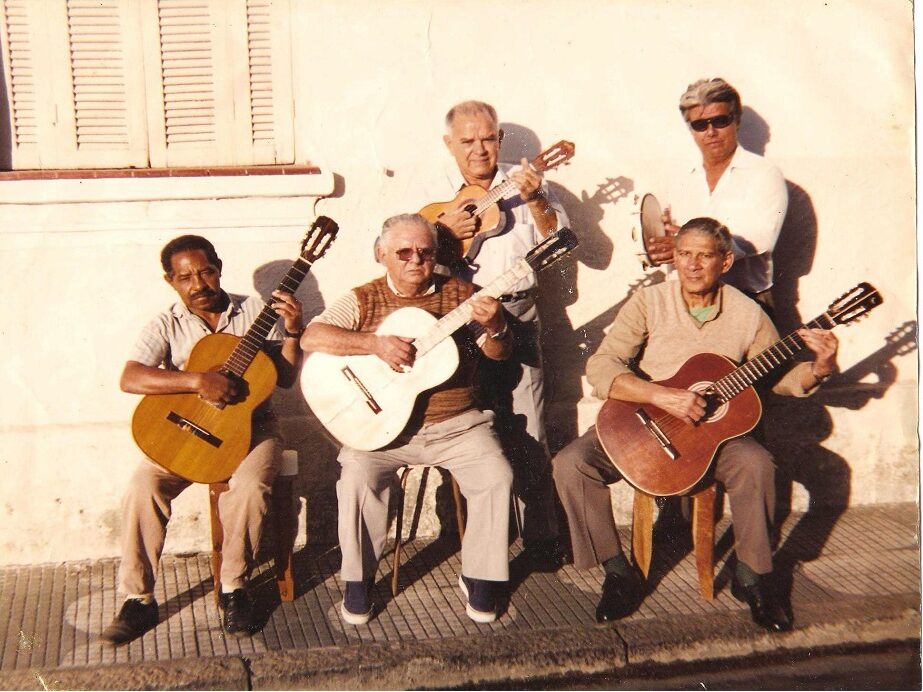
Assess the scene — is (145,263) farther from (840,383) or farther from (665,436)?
(840,383)

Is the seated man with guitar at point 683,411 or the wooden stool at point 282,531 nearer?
the seated man with guitar at point 683,411

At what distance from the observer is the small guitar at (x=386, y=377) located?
167 inches

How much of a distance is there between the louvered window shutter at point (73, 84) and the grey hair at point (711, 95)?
2.71 metres

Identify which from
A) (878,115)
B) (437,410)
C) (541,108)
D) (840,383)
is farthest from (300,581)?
(878,115)

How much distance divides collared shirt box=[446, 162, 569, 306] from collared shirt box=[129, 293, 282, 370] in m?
1.01

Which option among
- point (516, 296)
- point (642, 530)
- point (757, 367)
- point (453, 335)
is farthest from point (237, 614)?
point (757, 367)

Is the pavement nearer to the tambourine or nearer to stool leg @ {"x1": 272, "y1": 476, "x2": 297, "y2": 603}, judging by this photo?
stool leg @ {"x1": 272, "y1": 476, "x2": 297, "y2": 603}

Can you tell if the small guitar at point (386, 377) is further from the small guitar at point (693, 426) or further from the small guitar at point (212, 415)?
the small guitar at point (693, 426)

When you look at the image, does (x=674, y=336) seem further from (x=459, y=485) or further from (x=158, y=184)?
(x=158, y=184)

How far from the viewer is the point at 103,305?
15.8 feet

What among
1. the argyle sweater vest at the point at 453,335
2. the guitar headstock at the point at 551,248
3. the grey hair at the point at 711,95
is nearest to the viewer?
the guitar headstock at the point at 551,248

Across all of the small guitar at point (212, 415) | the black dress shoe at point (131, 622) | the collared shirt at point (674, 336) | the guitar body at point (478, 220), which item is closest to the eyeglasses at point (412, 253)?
the guitar body at point (478, 220)

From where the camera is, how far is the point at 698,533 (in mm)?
4398

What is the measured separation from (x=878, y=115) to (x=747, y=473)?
232 cm
